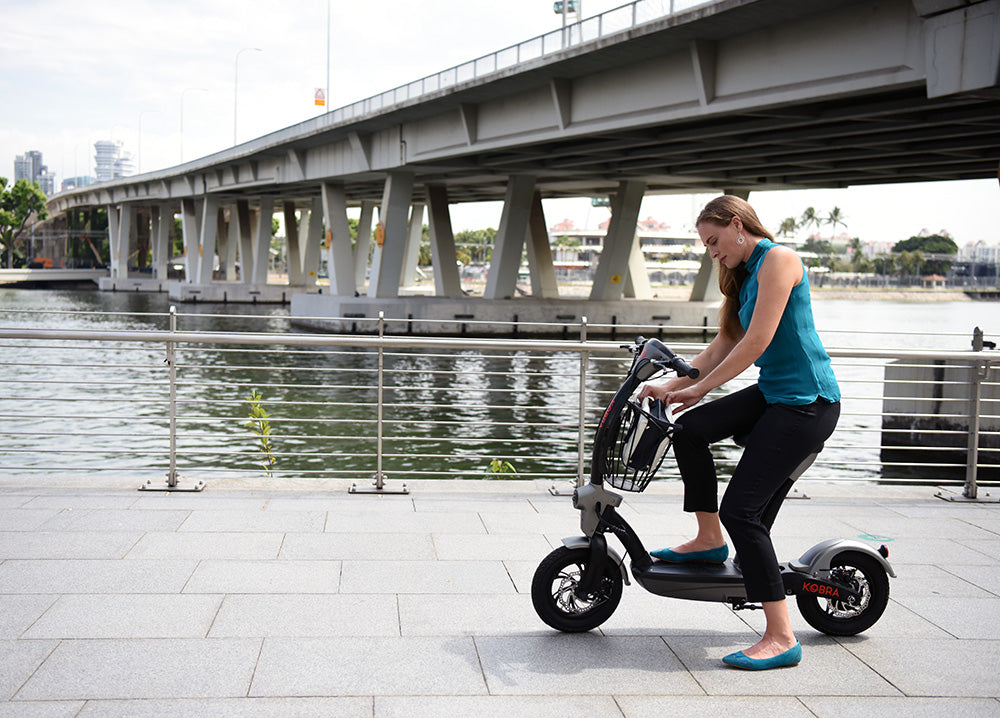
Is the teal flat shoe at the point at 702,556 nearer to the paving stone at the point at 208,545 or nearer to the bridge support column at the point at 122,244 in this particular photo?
the paving stone at the point at 208,545

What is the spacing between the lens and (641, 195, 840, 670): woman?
4.08 metres

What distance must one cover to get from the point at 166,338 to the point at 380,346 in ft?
5.24

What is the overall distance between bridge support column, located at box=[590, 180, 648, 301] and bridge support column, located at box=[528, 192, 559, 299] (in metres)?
4.26

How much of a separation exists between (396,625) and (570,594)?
0.85 m

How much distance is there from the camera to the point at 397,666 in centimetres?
410

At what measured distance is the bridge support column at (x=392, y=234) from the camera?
136 ft

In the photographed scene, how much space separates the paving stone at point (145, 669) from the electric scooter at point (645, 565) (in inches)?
55.1

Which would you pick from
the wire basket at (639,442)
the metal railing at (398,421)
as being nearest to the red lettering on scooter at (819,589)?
the wire basket at (639,442)

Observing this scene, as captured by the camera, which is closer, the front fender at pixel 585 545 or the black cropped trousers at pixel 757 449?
the black cropped trousers at pixel 757 449

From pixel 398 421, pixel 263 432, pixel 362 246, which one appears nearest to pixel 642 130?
pixel 263 432

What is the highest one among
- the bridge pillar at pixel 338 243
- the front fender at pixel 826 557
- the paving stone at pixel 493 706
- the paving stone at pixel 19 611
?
the bridge pillar at pixel 338 243

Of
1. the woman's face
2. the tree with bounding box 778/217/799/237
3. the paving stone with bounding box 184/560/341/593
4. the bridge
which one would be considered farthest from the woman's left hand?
the tree with bounding box 778/217/799/237

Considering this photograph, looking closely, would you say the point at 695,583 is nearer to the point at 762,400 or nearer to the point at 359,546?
the point at 762,400

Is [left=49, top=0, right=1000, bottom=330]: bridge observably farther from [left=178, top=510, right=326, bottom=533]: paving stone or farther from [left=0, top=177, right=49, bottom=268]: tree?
[left=0, top=177, right=49, bottom=268]: tree
